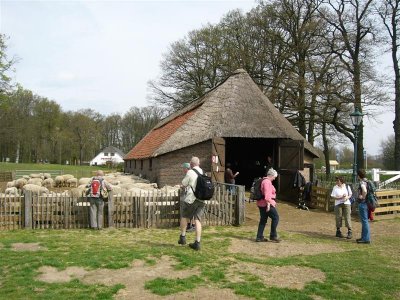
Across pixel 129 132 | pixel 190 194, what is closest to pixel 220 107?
pixel 190 194

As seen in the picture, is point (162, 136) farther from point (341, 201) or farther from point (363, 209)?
point (363, 209)

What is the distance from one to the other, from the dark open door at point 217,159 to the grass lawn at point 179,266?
8.69 metres

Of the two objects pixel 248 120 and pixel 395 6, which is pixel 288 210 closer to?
pixel 248 120

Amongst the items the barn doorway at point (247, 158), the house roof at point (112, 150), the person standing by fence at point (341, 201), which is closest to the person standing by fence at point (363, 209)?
the person standing by fence at point (341, 201)

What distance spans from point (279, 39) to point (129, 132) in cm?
5481

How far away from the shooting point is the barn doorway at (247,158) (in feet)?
88.2

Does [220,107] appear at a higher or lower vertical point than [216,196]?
higher

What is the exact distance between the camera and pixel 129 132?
82.9m

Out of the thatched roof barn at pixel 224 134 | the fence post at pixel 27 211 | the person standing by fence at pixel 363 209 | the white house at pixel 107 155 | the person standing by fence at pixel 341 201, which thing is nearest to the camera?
the person standing by fence at pixel 363 209

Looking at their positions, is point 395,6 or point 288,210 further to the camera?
point 395,6

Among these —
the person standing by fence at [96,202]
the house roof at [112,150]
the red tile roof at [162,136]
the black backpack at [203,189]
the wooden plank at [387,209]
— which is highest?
the house roof at [112,150]

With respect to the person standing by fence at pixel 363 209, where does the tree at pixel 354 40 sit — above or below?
above

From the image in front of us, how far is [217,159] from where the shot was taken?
1973 cm

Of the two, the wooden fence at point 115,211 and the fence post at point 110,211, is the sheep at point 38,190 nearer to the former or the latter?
the wooden fence at point 115,211
